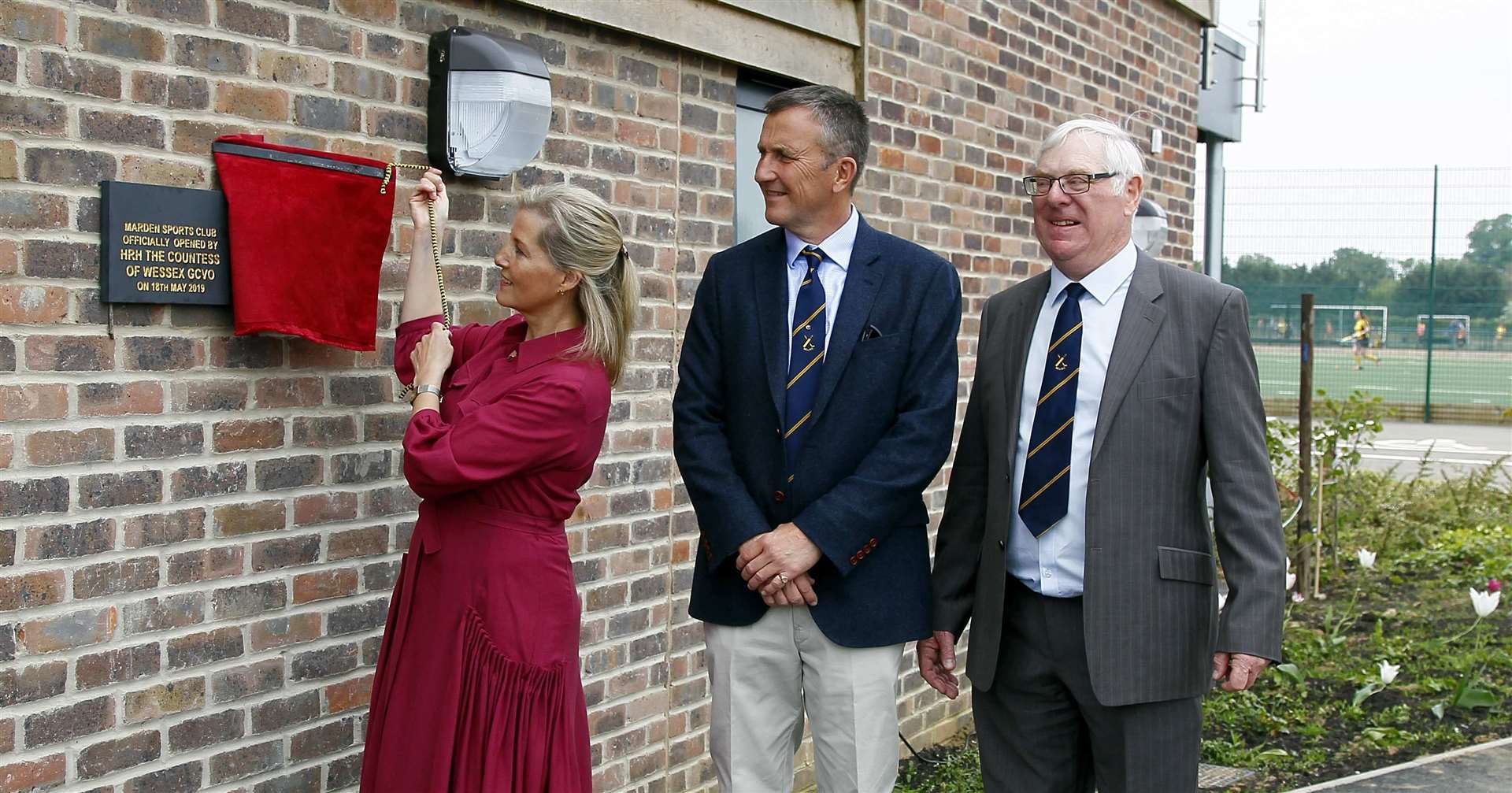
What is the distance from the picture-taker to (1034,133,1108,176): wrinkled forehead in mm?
3039

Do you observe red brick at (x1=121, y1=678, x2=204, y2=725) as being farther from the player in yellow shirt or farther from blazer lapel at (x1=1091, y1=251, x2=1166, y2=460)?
the player in yellow shirt

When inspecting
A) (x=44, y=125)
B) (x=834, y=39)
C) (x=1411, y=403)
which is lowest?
(x=1411, y=403)

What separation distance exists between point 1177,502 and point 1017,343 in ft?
1.73

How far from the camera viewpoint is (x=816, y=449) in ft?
10.3

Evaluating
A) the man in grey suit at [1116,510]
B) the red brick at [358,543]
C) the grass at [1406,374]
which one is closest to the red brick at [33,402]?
the red brick at [358,543]

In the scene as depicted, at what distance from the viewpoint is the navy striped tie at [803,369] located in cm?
317

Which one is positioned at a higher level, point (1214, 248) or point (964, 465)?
point (1214, 248)

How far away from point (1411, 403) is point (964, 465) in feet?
64.5

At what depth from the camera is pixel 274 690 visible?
3.18m

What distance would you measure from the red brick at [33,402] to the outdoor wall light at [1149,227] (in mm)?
5216

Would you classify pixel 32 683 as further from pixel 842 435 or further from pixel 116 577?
pixel 842 435

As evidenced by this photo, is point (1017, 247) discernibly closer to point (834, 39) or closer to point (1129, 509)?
point (834, 39)

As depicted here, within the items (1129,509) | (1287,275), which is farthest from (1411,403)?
(1129,509)

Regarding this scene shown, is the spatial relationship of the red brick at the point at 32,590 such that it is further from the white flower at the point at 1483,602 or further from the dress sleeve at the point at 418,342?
the white flower at the point at 1483,602
